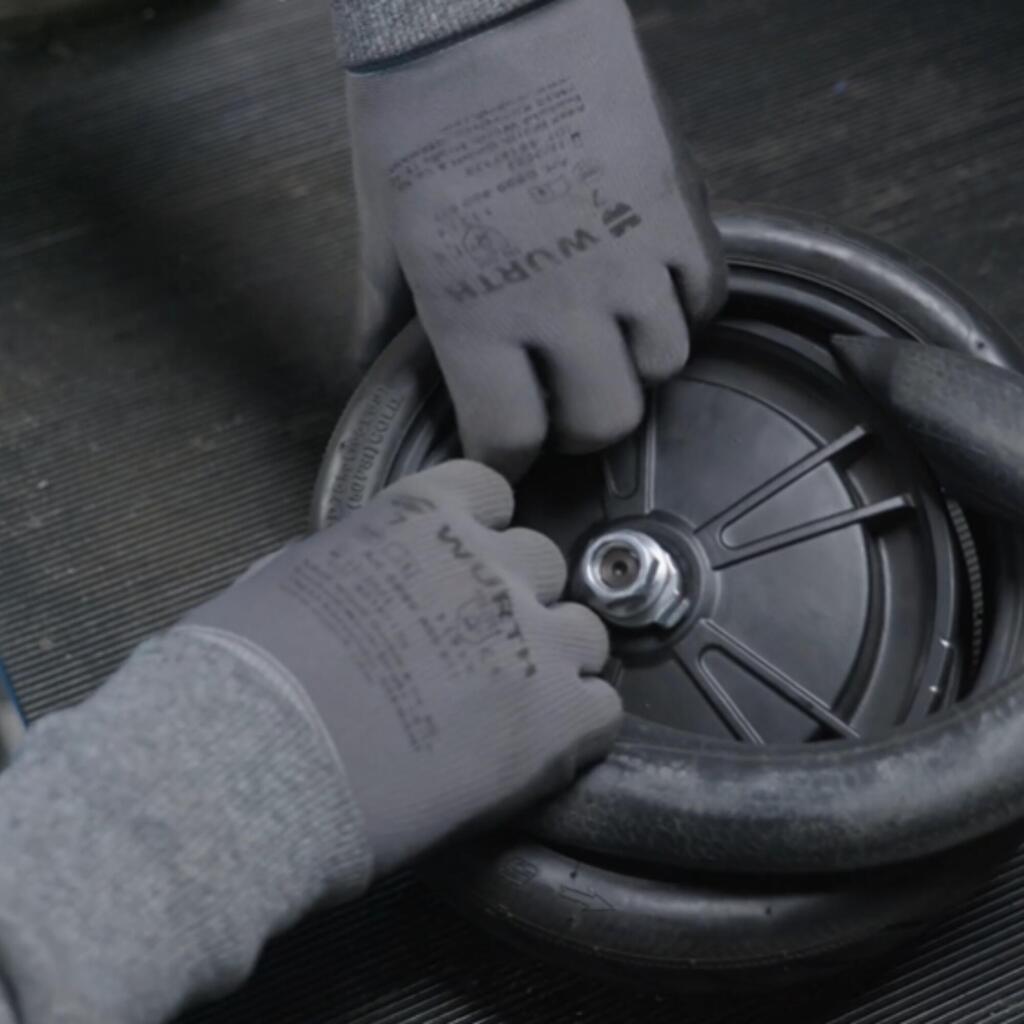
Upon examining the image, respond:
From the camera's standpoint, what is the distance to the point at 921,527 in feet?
3.55

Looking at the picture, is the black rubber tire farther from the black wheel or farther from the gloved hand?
the gloved hand

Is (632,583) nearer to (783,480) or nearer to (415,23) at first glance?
(783,480)

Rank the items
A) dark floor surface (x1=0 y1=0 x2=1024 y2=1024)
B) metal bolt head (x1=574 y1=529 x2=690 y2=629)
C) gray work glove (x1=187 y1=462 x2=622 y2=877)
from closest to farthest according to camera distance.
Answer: gray work glove (x1=187 y1=462 x2=622 y2=877), metal bolt head (x1=574 y1=529 x2=690 y2=629), dark floor surface (x1=0 y1=0 x2=1024 y2=1024)

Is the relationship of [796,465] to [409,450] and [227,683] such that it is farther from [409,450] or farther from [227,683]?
[227,683]

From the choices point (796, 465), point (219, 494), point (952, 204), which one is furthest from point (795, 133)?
point (219, 494)

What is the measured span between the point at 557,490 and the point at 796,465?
0.20m

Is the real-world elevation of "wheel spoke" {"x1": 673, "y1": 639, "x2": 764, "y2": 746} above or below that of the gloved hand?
below

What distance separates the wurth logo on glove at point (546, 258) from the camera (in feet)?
3.15

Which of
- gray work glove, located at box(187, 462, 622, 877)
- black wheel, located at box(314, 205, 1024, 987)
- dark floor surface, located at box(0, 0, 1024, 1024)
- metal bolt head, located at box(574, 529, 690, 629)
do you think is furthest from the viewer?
dark floor surface, located at box(0, 0, 1024, 1024)

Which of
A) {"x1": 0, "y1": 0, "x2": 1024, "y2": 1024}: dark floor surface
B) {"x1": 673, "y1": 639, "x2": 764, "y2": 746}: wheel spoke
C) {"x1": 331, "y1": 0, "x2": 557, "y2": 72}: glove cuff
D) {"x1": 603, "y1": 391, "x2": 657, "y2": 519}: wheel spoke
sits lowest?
{"x1": 673, "y1": 639, "x2": 764, "y2": 746}: wheel spoke

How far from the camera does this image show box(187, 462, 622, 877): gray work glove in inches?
32.3

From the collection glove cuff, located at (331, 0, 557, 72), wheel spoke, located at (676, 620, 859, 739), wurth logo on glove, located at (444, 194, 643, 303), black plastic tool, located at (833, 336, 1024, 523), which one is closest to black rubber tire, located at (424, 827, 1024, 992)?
wheel spoke, located at (676, 620, 859, 739)

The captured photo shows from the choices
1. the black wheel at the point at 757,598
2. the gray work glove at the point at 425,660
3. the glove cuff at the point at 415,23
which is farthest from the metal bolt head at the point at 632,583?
A: the glove cuff at the point at 415,23

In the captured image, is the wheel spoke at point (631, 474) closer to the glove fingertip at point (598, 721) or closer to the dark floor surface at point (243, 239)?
the glove fingertip at point (598, 721)
